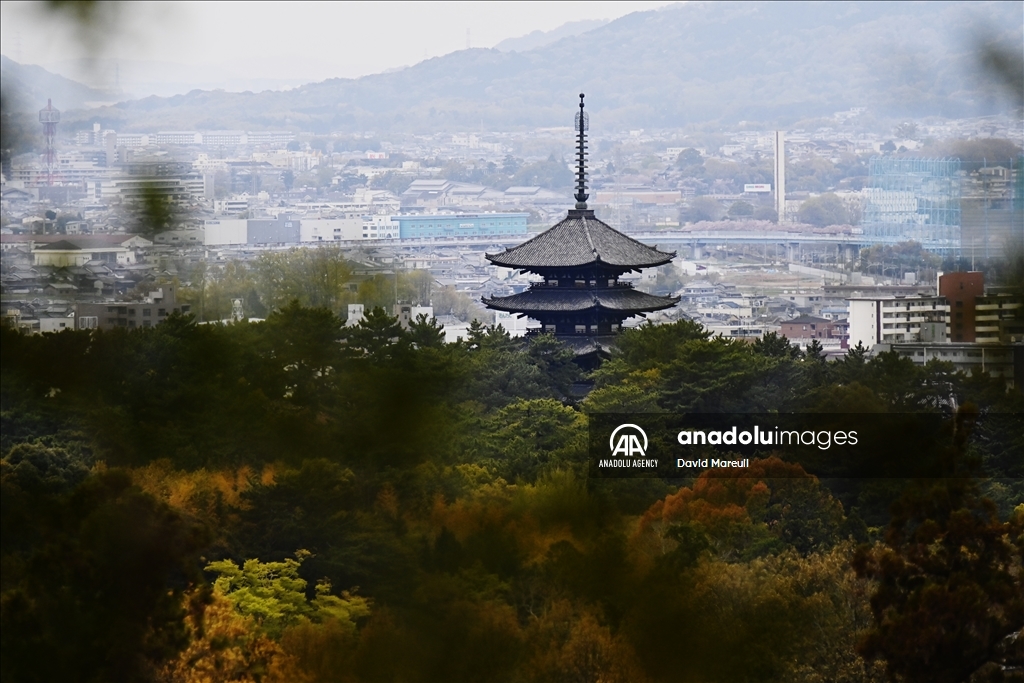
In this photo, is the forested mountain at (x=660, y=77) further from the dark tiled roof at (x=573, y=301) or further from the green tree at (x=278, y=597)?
the green tree at (x=278, y=597)

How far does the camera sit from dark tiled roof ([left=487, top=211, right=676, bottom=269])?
14.4 meters

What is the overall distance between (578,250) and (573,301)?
21.4 inches

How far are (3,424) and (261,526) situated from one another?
1781 millimetres

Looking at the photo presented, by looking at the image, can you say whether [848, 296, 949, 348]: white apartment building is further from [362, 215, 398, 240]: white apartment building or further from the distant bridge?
[362, 215, 398, 240]: white apartment building

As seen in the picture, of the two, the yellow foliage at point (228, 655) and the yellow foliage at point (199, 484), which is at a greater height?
the yellow foliage at point (199, 484)

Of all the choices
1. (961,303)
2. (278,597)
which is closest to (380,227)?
(961,303)

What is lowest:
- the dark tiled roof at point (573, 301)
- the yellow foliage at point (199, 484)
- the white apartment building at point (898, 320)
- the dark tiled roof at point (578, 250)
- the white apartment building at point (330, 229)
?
the yellow foliage at point (199, 484)

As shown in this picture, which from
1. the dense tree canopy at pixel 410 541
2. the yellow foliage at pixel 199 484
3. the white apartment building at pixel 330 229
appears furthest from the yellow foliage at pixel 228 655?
the white apartment building at pixel 330 229

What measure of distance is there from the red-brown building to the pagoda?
12.3 ft

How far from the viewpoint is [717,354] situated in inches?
426

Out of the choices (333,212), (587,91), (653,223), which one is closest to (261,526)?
(333,212)

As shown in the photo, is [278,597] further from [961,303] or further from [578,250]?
[578,250]

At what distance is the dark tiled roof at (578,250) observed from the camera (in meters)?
14.4

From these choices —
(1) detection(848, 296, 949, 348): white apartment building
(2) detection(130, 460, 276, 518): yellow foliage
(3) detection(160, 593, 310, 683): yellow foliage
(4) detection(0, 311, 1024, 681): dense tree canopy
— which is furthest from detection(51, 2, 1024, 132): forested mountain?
(3) detection(160, 593, 310, 683): yellow foliage
